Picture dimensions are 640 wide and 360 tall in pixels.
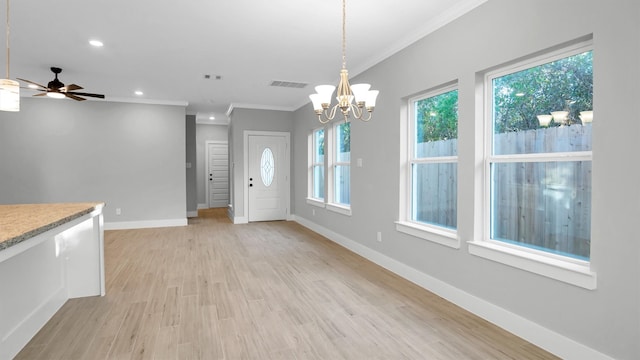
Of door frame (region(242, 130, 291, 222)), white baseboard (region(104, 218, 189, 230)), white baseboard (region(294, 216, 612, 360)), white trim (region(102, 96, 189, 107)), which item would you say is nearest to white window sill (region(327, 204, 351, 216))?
white baseboard (region(294, 216, 612, 360))

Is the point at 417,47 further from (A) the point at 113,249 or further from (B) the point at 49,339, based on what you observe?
(A) the point at 113,249

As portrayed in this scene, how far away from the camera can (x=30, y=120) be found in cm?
653

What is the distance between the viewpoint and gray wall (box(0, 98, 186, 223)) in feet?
21.3

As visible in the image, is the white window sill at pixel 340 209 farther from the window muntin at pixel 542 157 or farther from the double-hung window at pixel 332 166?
the window muntin at pixel 542 157

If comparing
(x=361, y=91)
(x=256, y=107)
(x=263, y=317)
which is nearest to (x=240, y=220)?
(x=256, y=107)

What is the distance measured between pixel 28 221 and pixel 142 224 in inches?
209

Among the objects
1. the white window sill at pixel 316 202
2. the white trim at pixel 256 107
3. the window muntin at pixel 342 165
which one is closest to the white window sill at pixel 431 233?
the window muntin at pixel 342 165

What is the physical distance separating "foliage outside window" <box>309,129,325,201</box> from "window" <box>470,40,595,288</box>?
4061 millimetres

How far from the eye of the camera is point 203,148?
34.7 feet

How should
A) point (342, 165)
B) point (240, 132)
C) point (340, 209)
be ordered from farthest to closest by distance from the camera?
point (240, 132), point (342, 165), point (340, 209)

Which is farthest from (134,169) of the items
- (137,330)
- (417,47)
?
(417,47)

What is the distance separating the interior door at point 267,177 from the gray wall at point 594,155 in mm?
4105

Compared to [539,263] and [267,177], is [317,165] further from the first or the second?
[539,263]

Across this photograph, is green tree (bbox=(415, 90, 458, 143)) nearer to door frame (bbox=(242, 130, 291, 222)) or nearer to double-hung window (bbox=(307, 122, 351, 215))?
double-hung window (bbox=(307, 122, 351, 215))
